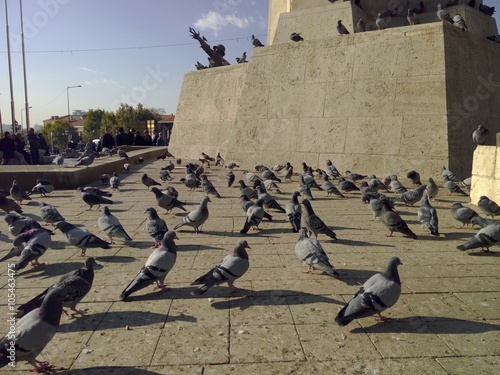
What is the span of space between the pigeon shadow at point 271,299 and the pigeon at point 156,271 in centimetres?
70

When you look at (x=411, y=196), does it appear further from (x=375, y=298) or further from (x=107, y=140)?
(x=107, y=140)

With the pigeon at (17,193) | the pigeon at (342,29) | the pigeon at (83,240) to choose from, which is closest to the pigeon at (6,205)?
the pigeon at (17,193)

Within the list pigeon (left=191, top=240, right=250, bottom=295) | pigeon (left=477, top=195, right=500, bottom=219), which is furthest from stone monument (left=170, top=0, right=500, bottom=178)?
pigeon (left=191, top=240, right=250, bottom=295)

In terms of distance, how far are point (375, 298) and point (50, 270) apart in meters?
4.10

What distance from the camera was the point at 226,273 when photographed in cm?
419

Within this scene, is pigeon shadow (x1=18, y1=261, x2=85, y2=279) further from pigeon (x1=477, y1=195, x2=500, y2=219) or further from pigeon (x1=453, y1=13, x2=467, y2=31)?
pigeon (x1=453, y1=13, x2=467, y2=31)

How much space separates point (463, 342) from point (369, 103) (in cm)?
1180

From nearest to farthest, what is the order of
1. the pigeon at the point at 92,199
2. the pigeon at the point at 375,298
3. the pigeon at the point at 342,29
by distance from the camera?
the pigeon at the point at 375,298 < the pigeon at the point at 92,199 < the pigeon at the point at 342,29

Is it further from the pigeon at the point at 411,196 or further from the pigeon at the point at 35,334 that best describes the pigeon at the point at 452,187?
the pigeon at the point at 35,334

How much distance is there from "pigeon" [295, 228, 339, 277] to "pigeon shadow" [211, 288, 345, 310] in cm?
43

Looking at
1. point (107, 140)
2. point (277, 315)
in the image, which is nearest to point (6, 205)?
point (277, 315)

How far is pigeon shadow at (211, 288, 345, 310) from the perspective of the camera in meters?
4.04

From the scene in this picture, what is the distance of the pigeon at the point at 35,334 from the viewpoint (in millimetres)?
2785

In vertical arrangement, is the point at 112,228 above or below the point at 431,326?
above
